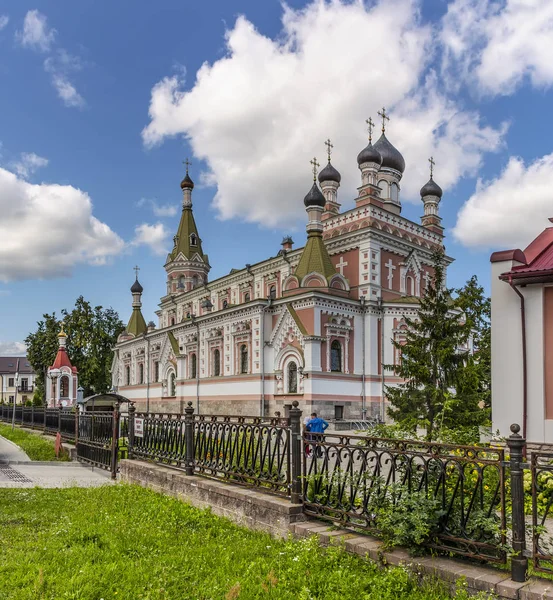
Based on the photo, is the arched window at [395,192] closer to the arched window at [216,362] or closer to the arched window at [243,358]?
the arched window at [243,358]

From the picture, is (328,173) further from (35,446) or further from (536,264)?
(536,264)

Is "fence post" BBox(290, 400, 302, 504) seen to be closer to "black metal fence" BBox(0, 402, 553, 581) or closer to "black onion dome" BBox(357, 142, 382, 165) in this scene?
"black metal fence" BBox(0, 402, 553, 581)

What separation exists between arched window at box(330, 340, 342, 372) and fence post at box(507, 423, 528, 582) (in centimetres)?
2225

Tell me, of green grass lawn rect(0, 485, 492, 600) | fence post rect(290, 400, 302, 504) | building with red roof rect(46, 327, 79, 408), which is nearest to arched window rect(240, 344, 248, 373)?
building with red roof rect(46, 327, 79, 408)

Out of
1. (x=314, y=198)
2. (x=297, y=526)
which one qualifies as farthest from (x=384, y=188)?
(x=297, y=526)

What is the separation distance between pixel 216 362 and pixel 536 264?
24.5m

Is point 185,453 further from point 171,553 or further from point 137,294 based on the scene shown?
point 137,294

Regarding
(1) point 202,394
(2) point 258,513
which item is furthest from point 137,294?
(2) point 258,513

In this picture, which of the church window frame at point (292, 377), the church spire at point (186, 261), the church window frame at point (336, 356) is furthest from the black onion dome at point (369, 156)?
the church spire at point (186, 261)

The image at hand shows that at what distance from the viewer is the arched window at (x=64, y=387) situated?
1256 inches

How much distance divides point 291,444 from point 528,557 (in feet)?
8.99

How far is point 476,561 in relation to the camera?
447cm

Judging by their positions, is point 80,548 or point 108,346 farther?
point 108,346

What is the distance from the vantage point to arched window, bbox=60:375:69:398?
3189 cm
